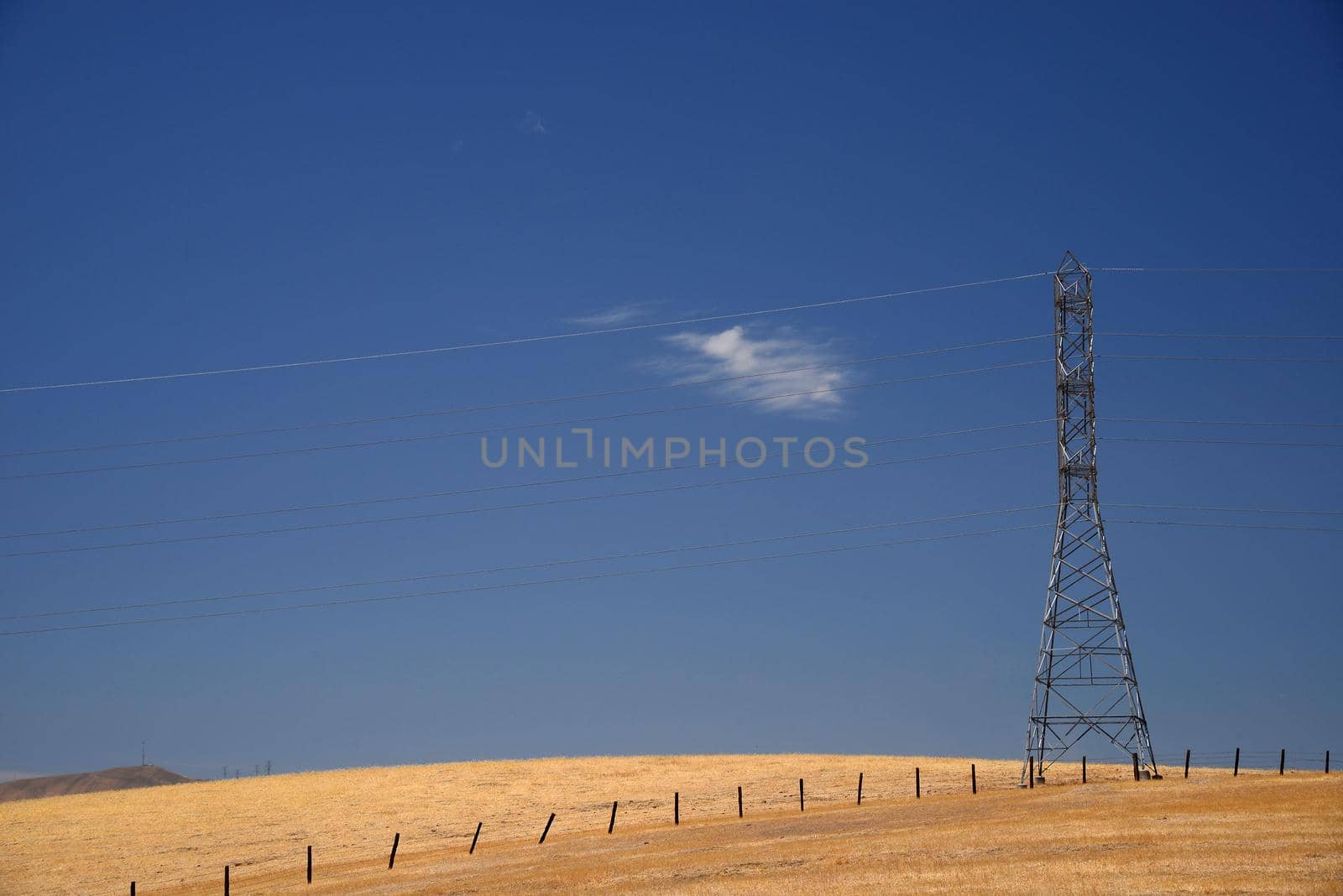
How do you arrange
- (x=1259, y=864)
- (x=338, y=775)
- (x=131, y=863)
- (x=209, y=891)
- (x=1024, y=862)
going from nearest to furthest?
(x=1259, y=864) < (x=1024, y=862) < (x=209, y=891) < (x=131, y=863) < (x=338, y=775)

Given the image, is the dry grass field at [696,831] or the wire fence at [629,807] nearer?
the dry grass field at [696,831]

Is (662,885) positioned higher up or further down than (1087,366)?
further down

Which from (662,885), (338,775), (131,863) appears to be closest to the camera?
(662,885)

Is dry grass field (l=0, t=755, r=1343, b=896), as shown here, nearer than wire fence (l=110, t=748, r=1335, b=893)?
Yes

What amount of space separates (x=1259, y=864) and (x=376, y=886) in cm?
2601

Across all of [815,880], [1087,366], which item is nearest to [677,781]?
[1087,366]

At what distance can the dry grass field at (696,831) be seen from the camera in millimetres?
33875

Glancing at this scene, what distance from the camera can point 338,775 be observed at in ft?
261

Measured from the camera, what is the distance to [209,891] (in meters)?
46.7

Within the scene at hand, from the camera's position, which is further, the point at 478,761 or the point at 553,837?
the point at 478,761

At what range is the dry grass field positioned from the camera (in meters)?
33.9

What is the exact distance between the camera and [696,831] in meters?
A: 47.8

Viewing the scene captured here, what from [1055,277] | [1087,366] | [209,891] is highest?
[1055,277]

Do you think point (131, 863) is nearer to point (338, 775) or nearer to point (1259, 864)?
point (338, 775)
